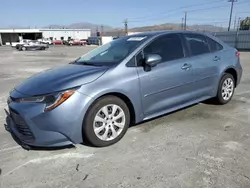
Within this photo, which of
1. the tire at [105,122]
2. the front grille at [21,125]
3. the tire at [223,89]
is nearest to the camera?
the front grille at [21,125]

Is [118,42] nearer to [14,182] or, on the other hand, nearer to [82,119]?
[82,119]

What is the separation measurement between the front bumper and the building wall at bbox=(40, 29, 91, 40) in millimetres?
79790

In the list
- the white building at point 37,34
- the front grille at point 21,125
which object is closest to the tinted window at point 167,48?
the front grille at point 21,125

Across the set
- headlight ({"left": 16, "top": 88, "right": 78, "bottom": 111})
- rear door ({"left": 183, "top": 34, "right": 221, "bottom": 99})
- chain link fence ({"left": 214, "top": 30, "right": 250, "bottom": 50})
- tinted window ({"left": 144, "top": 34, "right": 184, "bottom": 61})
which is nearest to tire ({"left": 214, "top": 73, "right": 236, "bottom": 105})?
rear door ({"left": 183, "top": 34, "right": 221, "bottom": 99})

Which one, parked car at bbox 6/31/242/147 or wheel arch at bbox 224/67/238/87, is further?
wheel arch at bbox 224/67/238/87

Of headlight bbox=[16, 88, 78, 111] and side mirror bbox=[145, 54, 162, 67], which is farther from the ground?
side mirror bbox=[145, 54, 162, 67]

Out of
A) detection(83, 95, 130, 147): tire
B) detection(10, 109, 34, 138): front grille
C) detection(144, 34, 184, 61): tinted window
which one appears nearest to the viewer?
detection(10, 109, 34, 138): front grille

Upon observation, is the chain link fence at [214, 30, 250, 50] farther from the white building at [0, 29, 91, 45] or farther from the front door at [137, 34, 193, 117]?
the white building at [0, 29, 91, 45]

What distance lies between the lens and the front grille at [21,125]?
313 cm

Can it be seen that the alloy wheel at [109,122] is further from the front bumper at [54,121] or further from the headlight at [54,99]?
the headlight at [54,99]

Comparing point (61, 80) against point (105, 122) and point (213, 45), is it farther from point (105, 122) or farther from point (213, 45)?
point (213, 45)

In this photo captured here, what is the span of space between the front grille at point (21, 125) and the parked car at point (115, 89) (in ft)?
0.05

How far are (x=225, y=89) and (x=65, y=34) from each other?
8152cm

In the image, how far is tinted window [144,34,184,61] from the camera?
12.9ft
